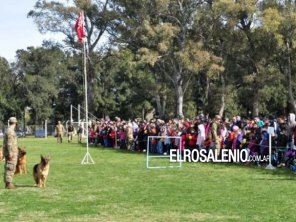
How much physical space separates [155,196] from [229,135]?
10207 mm

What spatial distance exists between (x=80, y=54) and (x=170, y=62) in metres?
15.1

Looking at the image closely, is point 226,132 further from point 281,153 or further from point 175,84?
point 175,84

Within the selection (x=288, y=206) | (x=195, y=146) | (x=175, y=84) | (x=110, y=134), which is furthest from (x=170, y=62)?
(x=288, y=206)

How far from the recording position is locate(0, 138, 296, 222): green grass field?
9.70 m

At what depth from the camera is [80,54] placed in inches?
2362

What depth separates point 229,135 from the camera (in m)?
21.7

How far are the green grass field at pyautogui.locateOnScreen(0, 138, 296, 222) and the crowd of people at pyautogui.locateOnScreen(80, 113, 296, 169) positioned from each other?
1.70 m

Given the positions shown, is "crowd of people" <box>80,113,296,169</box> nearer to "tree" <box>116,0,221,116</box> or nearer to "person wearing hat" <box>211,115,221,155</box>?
"person wearing hat" <box>211,115,221,155</box>

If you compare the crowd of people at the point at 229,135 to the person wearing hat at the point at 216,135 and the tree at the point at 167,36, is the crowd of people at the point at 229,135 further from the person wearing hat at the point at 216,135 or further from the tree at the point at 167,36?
the tree at the point at 167,36

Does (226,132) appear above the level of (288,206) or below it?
above

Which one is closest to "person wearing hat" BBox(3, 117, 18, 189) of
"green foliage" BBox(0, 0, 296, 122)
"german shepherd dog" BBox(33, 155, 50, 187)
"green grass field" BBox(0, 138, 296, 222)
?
"green grass field" BBox(0, 138, 296, 222)

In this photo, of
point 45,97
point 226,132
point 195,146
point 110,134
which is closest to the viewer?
point 226,132

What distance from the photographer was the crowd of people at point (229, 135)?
62.4 ft

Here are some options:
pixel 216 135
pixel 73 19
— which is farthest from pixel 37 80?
pixel 216 135
